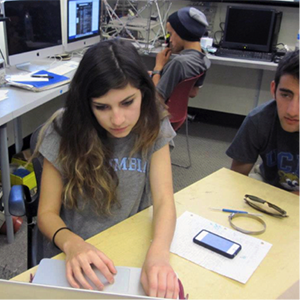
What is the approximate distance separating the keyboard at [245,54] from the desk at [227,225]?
2153 millimetres

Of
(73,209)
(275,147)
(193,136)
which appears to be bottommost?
(193,136)

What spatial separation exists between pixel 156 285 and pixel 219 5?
3.37 meters

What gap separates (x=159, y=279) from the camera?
748mm

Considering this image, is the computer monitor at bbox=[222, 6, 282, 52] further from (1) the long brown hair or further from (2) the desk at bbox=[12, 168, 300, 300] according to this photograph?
(1) the long brown hair

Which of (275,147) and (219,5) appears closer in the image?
(275,147)

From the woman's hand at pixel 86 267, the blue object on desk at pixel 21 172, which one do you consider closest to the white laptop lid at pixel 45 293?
the woman's hand at pixel 86 267

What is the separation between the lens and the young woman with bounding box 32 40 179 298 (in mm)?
978

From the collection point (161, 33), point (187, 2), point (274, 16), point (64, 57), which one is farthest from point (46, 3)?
point (274, 16)

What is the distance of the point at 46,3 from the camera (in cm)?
245

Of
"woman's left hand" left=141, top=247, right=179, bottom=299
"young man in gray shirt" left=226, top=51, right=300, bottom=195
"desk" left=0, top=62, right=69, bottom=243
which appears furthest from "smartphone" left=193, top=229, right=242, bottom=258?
"desk" left=0, top=62, right=69, bottom=243

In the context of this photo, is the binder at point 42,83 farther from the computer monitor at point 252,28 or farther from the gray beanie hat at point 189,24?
the computer monitor at point 252,28

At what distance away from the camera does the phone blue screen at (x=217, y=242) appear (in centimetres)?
90

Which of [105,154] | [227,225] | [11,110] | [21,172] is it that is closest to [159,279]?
[227,225]

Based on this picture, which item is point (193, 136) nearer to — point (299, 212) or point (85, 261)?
point (299, 212)
